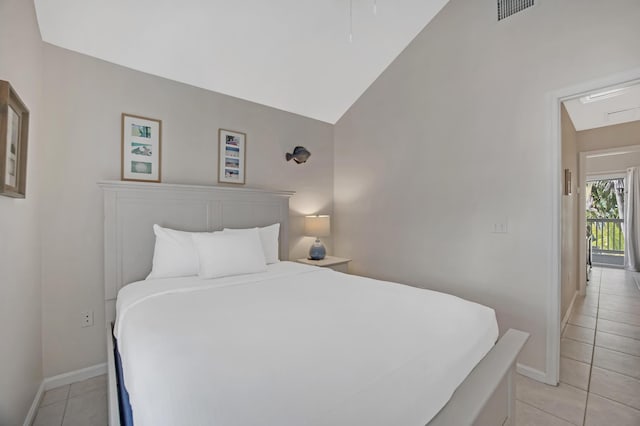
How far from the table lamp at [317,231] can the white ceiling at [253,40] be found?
129cm

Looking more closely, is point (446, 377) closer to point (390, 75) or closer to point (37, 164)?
point (37, 164)

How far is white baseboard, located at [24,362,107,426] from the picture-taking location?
1.89 meters

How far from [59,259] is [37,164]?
68cm

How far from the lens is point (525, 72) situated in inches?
91.1

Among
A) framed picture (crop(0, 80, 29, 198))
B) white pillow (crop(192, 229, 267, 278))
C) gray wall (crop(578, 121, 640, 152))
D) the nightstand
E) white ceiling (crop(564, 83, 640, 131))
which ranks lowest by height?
the nightstand

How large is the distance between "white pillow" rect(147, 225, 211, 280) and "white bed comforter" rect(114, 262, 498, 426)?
50cm

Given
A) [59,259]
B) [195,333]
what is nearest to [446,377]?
[195,333]

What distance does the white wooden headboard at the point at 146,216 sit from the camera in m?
2.25

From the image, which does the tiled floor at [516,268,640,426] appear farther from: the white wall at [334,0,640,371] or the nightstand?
the nightstand

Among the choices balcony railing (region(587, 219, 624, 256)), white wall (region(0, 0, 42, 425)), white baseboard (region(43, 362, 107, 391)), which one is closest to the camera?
white wall (region(0, 0, 42, 425))

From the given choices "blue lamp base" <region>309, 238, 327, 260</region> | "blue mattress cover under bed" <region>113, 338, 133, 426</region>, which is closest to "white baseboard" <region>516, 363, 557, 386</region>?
"blue lamp base" <region>309, 238, 327, 260</region>

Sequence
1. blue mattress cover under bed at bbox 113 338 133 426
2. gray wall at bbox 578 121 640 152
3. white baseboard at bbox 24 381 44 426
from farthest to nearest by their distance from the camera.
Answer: gray wall at bbox 578 121 640 152 → white baseboard at bbox 24 381 44 426 → blue mattress cover under bed at bbox 113 338 133 426

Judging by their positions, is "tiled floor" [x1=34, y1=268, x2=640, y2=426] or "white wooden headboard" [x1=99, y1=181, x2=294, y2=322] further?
"white wooden headboard" [x1=99, y1=181, x2=294, y2=322]

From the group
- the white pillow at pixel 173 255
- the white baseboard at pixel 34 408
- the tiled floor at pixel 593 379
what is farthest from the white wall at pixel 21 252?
the tiled floor at pixel 593 379
